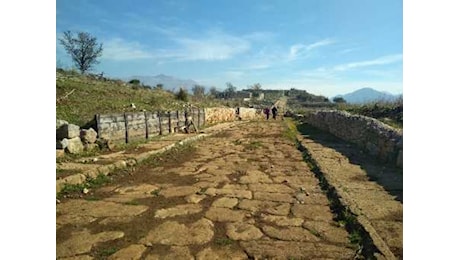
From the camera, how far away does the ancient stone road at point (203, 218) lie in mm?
3553

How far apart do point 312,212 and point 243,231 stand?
1.17 meters

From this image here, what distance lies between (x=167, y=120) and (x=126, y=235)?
9993mm

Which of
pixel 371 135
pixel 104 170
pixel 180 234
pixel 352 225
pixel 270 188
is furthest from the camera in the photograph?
pixel 371 135

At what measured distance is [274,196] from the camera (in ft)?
18.3

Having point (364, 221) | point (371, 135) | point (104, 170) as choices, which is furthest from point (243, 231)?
point (371, 135)

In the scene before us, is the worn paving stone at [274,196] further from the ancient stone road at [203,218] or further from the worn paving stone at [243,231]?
the worn paving stone at [243,231]

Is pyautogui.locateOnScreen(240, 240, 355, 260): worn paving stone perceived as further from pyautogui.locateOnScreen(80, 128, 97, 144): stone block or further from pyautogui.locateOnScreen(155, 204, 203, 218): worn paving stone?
pyautogui.locateOnScreen(80, 128, 97, 144): stone block

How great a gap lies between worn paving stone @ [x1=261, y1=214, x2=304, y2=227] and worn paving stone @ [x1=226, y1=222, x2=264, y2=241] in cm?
31

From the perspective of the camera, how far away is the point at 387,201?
5.11 metres

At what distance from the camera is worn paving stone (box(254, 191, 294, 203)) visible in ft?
17.7

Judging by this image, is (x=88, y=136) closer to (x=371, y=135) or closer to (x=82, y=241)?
(x=82, y=241)

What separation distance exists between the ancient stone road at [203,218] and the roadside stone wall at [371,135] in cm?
199
